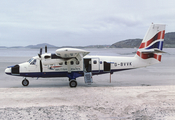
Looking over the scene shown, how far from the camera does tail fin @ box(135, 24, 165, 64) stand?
1403 centimetres

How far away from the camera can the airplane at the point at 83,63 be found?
43.0ft

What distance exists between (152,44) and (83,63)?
643cm

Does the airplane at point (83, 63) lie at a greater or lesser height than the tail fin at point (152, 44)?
lesser

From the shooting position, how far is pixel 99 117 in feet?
23.0

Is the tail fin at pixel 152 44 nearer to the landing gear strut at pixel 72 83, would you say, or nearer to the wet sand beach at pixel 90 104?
the wet sand beach at pixel 90 104

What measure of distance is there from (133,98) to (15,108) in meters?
6.58

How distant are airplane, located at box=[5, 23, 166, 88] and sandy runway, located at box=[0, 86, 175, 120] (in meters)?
2.51

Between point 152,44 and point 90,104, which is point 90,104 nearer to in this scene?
point 90,104

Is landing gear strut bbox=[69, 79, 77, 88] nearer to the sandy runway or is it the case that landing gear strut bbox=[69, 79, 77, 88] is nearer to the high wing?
the high wing

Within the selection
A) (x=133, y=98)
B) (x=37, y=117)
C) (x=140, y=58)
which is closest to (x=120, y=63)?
(x=140, y=58)

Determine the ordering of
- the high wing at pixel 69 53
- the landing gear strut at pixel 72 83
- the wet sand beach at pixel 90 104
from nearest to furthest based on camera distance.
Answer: the wet sand beach at pixel 90 104 < the high wing at pixel 69 53 < the landing gear strut at pixel 72 83

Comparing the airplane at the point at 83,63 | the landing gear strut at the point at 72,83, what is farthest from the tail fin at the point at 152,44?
the landing gear strut at the point at 72,83

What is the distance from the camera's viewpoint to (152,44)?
46.6 ft

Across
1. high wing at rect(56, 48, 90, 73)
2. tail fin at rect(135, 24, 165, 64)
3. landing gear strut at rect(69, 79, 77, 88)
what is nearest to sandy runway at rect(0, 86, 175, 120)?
landing gear strut at rect(69, 79, 77, 88)
